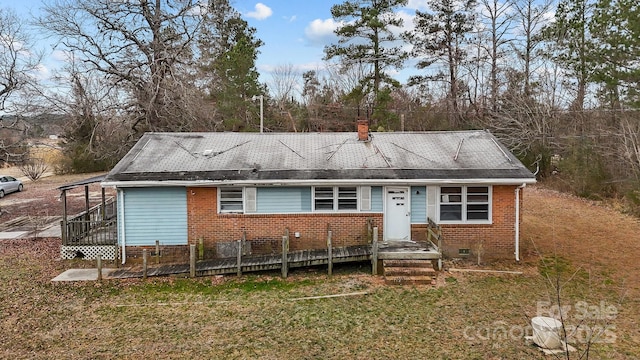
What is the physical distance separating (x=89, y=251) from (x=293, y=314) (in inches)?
338

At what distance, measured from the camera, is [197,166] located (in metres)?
14.6

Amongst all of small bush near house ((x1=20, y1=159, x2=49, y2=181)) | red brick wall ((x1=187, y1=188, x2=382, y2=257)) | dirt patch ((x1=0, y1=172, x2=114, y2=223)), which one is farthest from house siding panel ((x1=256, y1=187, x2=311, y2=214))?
small bush near house ((x1=20, y1=159, x2=49, y2=181))

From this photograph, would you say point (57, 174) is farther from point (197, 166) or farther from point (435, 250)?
point (435, 250)

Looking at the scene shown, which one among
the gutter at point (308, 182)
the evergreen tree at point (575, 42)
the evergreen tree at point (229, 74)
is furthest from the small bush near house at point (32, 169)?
the evergreen tree at point (575, 42)

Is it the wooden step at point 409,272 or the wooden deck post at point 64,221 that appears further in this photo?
the wooden deck post at point 64,221

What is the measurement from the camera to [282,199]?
1415 cm

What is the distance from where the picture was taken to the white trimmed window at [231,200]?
556 inches

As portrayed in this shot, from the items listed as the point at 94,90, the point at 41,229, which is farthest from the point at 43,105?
the point at 41,229

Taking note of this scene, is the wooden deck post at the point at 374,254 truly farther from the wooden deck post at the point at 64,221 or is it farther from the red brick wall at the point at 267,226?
the wooden deck post at the point at 64,221

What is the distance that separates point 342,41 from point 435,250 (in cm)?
2510

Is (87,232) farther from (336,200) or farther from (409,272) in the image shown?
(409,272)

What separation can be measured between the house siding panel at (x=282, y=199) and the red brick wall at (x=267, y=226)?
20 centimetres

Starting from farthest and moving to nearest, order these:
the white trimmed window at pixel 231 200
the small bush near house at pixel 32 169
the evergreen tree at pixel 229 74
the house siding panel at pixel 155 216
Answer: the small bush near house at pixel 32 169 → the evergreen tree at pixel 229 74 → the white trimmed window at pixel 231 200 → the house siding panel at pixel 155 216

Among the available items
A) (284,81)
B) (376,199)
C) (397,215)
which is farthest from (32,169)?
(397,215)
